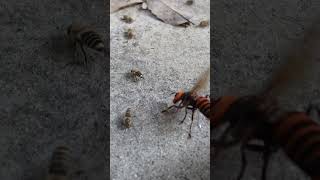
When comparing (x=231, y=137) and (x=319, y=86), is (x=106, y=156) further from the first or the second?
(x=319, y=86)

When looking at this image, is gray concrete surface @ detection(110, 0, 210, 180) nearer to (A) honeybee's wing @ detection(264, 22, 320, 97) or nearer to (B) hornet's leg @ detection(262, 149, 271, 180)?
(B) hornet's leg @ detection(262, 149, 271, 180)

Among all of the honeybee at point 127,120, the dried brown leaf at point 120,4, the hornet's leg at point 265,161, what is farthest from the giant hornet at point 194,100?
the dried brown leaf at point 120,4

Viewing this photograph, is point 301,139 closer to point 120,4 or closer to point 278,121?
point 278,121

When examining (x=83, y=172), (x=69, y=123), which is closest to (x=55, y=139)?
(x=69, y=123)

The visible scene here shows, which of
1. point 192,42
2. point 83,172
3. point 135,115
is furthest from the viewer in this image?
point 192,42

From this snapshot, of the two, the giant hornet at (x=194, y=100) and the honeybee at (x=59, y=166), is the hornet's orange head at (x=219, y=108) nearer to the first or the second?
the giant hornet at (x=194, y=100)

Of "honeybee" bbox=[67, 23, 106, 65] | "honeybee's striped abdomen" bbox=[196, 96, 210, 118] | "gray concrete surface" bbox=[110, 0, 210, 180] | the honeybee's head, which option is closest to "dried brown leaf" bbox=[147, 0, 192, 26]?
"gray concrete surface" bbox=[110, 0, 210, 180]

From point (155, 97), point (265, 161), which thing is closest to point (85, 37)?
point (155, 97)
